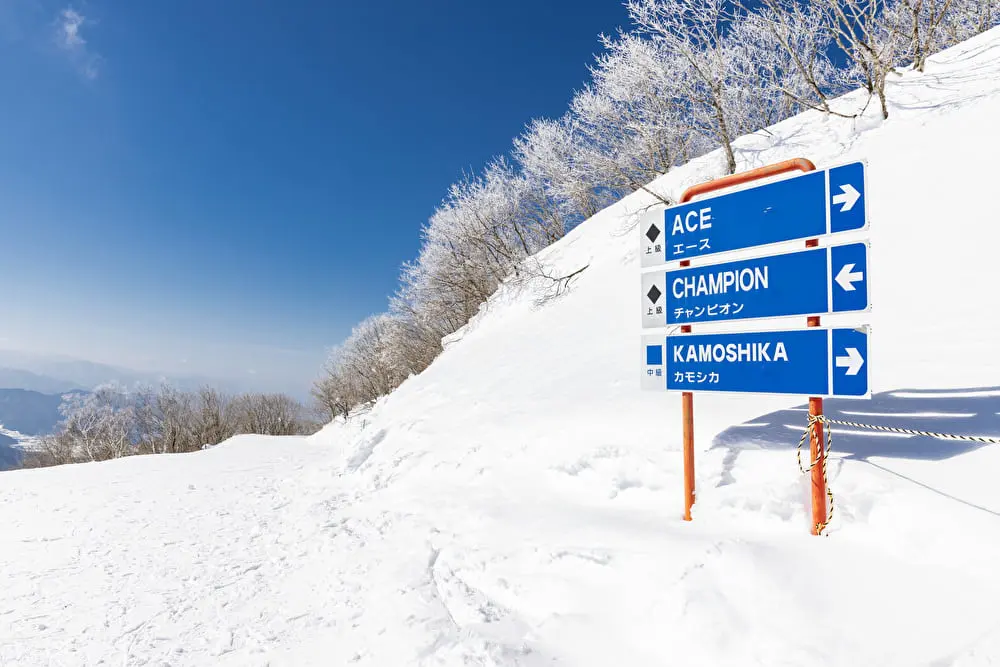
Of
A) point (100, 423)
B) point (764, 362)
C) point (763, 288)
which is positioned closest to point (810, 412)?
point (764, 362)

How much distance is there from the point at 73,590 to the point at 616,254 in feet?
46.2

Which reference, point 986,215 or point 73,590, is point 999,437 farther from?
point 73,590

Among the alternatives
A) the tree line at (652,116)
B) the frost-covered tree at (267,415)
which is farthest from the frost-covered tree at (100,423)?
the tree line at (652,116)

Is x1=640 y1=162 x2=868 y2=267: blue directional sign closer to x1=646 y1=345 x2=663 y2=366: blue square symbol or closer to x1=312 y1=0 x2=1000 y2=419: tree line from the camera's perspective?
x1=646 y1=345 x2=663 y2=366: blue square symbol

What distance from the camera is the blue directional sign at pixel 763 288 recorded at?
282cm

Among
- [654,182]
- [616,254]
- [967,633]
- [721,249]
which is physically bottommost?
[967,633]

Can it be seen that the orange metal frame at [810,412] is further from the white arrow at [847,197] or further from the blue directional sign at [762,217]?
the white arrow at [847,197]

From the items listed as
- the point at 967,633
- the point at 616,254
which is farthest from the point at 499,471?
the point at 616,254

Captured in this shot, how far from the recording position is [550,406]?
648cm

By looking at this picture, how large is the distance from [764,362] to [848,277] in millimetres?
736

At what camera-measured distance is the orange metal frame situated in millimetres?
2924

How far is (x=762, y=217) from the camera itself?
128 inches

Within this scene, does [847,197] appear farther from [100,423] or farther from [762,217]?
[100,423]

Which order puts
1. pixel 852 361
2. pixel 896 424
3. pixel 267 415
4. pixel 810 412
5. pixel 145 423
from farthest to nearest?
pixel 267 415
pixel 145 423
pixel 896 424
pixel 810 412
pixel 852 361
